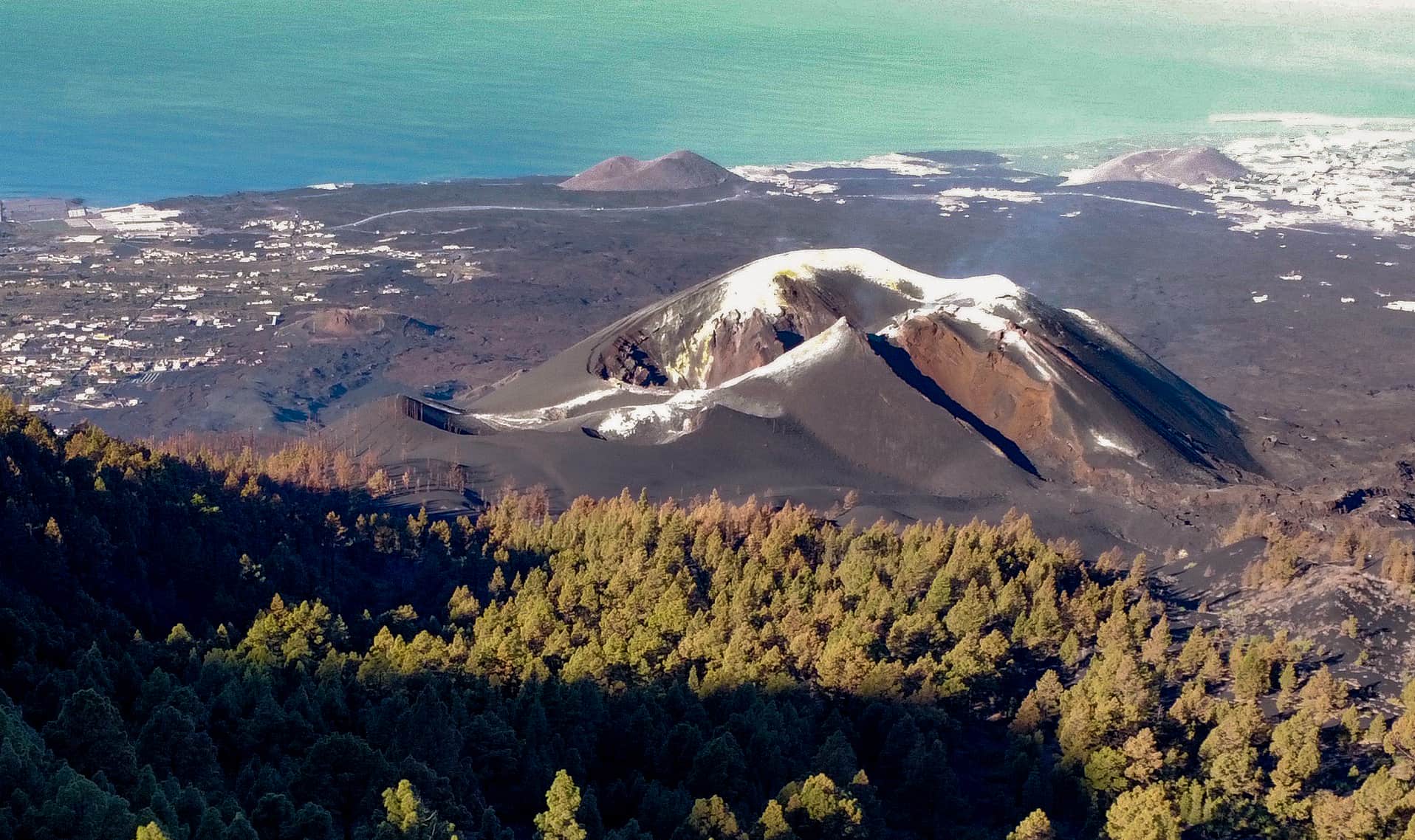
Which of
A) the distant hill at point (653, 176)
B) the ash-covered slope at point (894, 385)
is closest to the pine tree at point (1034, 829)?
the ash-covered slope at point (894, 385)

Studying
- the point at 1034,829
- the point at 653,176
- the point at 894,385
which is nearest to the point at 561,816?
the point at 1034,829

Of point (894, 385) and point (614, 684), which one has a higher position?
point (894, 385)

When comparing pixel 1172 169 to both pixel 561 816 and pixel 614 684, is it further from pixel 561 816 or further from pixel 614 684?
pixel 561 816

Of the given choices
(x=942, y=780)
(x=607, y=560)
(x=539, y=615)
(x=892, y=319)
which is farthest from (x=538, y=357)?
(x=942, y=780)

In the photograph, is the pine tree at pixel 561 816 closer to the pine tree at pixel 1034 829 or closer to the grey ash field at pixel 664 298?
the pine tree at pixel 1034 829

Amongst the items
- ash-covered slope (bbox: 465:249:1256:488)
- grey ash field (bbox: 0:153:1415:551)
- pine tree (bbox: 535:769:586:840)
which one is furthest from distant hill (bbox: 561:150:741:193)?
pine tree (bbox: 535:769:586:840)

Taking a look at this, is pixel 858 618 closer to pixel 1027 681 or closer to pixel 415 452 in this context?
pixel 1027 681

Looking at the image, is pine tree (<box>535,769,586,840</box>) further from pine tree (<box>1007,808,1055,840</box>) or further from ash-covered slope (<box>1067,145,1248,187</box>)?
ash-covered slope (<box>1067,145,1248,187</box>)
